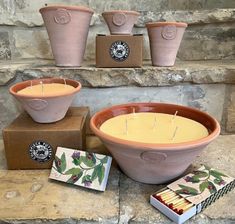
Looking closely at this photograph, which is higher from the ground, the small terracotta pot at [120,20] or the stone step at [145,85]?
the small terracotta pot at [120,20]

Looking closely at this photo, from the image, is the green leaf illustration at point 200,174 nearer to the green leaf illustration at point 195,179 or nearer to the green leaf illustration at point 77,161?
the green leaf illustration at point 195,179

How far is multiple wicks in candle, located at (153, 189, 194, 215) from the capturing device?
42cm

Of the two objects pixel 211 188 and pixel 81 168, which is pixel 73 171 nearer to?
pixel 81 168

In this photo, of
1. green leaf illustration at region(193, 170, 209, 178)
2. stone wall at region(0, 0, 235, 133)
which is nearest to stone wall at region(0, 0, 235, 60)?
stone wall at region(0, 0, 235, 133)

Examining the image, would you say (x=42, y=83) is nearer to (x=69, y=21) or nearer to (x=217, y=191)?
(x=69, y=21)

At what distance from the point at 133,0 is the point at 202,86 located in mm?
487

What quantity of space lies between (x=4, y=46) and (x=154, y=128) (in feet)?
2.09

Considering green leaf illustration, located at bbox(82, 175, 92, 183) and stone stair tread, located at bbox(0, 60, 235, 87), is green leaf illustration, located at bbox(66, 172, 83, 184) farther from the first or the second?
stone stair tread, located at bbox(0, 60, 235, 87)

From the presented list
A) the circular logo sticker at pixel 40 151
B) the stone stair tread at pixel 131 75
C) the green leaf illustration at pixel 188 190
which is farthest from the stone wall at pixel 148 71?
the green leaf illustration at pixel 188 190

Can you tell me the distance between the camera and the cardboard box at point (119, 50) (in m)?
0.69

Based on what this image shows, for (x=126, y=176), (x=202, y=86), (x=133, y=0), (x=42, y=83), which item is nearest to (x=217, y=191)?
(x=126, y=176)

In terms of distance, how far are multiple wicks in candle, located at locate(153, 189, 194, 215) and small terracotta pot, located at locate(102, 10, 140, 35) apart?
0.43 m

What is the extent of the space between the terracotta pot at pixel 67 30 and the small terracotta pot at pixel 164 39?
18cm

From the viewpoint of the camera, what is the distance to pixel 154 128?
53 centimetres
